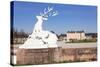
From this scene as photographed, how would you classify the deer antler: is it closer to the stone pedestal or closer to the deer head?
the deer head

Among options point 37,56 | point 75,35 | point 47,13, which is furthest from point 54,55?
point 47,13

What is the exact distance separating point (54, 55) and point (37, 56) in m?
0.16

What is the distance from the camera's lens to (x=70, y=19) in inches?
A: 78.7

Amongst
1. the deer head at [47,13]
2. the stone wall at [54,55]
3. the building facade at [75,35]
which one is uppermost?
the deer head at [47,13]

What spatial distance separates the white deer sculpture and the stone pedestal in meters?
0.06

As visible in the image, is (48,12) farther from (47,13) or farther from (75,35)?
(75,35)

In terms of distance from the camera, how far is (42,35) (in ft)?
6.28

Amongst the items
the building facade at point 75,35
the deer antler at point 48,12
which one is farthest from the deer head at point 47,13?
the building facade at point 75,35

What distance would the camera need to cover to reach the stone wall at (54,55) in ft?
6.09

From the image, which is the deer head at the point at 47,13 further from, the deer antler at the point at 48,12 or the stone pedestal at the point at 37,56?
the stone pedestal at the point at 37,56

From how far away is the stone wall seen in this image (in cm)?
186

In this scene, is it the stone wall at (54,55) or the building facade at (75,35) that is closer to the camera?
the stone wall at (54,55)
